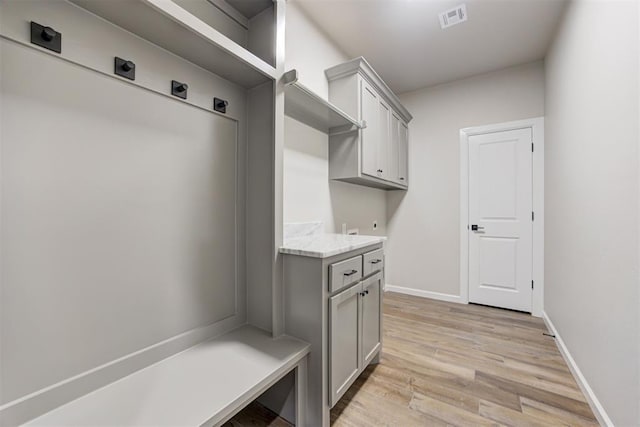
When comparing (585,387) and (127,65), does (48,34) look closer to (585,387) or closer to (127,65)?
(127,65)

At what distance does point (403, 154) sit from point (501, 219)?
1.38 m

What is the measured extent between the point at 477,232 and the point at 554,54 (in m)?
1.90

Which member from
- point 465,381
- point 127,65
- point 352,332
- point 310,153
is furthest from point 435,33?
point 465,381

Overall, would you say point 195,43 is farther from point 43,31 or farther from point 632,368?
point 632,368

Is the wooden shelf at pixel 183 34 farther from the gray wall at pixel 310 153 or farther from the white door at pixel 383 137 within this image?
the white door at pixel 383 137

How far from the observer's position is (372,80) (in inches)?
99.2

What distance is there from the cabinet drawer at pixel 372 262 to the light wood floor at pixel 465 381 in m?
0.73

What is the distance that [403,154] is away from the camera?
3.42 m

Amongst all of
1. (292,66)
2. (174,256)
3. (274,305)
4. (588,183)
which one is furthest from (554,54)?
(174,256)

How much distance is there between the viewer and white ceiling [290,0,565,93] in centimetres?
214

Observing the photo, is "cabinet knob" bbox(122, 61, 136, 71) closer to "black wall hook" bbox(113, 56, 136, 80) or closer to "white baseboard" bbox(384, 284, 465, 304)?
"black wall hook" bbox(113, 56, 136, 80)

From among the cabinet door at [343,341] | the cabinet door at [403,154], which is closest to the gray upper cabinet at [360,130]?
the cabinet door at [403,154]

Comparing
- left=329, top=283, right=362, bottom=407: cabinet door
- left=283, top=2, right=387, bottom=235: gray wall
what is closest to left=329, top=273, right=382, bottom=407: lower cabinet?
left=329, top=283, right=362, bottom=407: cabinet door

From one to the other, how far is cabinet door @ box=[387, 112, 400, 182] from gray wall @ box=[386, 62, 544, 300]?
56cm
